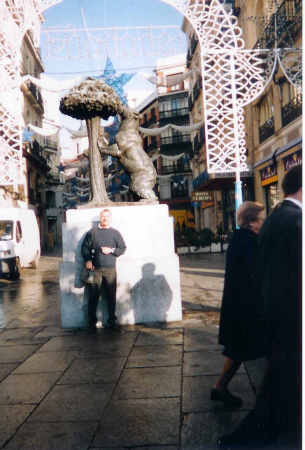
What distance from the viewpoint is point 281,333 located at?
2529 millimetres

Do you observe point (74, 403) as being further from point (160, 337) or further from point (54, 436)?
point (160, 337)

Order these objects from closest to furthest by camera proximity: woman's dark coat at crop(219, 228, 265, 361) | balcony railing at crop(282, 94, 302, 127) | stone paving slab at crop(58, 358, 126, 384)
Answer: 1. woman's dark coat at crop(219, 228, 265, 361)
2. stone paving slab at crop(58, 358, 126, 384)
3. balcony railing at crop(282, 94, 302, 127)

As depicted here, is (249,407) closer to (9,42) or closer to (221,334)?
(221,334)

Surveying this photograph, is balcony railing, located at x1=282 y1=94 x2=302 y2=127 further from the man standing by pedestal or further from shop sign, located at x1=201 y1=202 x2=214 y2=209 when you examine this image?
shop sign, located at x1=201 y1=202 x2=214 y2=209

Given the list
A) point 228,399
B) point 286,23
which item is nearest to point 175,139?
point 286,23

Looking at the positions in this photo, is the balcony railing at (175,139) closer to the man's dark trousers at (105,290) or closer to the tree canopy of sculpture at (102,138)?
the tree canopy of sculpture at (102,138)

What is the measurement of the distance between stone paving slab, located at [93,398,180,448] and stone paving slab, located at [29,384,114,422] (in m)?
0.12

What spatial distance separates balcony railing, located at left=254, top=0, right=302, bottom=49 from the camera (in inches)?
593

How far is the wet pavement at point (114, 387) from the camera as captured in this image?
9.21 ft

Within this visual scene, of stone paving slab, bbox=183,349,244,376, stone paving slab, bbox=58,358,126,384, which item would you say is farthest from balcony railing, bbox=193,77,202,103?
stone paving slab, bbox=58,358,126,384

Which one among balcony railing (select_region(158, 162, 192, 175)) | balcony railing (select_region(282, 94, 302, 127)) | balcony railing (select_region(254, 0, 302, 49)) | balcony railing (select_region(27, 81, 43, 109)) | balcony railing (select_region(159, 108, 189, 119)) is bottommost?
balcony railing (select_region(282, 94, 302, 127))

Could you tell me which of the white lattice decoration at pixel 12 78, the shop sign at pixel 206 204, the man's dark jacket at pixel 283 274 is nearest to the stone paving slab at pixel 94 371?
the man's dark jacket at pixel 283 274

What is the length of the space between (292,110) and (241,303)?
48.0 feet

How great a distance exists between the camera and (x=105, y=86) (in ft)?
20.8
